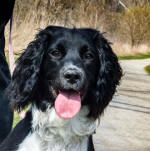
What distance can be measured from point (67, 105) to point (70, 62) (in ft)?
1.35

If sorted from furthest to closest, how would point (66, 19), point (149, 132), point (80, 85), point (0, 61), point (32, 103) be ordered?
point (66, 19) < point (149, 132) < point (0, 61) < point (32, 103) < point (80, 85)

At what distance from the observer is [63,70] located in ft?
13.0

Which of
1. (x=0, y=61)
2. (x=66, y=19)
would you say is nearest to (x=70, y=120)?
(x=0, y=61)

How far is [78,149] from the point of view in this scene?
420cm

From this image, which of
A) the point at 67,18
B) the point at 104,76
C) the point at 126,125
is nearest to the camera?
the point at 104,76

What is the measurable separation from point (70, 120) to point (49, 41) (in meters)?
0.82

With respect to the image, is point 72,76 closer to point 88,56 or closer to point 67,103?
point 67,103

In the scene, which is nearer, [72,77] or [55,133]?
[72,77]

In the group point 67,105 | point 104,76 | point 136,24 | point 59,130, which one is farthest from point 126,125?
point 136,24

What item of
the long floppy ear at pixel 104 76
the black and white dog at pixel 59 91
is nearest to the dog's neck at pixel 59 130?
the black and white dog at pixel 59 91

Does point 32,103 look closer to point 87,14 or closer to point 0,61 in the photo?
point 0,61

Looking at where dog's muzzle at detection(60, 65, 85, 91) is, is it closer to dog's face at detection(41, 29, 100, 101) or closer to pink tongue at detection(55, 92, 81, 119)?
dog's face at detection(41, 29, 100, 101)

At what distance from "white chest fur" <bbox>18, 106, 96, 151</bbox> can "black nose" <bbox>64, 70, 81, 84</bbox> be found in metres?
0.40

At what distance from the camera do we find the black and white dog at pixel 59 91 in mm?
4078
